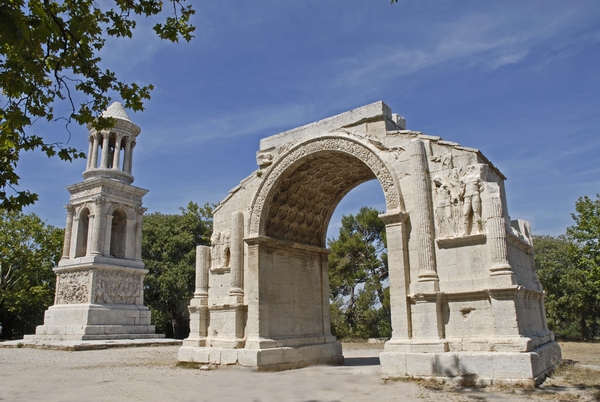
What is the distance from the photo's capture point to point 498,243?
29.2ft

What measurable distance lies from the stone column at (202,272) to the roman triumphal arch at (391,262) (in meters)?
0.03

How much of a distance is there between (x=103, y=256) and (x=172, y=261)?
952 cm

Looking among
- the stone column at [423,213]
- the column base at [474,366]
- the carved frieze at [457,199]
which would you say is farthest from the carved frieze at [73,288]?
the carved frieze at [457,199]

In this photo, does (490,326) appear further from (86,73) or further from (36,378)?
(36,378)

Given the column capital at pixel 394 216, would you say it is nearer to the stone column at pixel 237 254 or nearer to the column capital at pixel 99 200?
the stone column at pixel 237 254

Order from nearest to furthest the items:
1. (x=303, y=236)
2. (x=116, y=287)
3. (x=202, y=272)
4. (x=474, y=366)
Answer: (x=474, y=366)
(x=202, y=272)
(x=303, y=236)
(x=116, y=287)

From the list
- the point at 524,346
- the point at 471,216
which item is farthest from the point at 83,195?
the point at 524,346

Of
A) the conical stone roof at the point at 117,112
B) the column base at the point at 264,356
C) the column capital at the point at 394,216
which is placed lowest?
the column base at the point at 264,356

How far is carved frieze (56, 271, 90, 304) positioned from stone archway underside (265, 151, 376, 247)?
449 inches

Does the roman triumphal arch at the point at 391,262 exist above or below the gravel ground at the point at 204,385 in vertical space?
above

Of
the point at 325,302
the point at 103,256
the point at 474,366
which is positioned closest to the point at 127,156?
the point at 103,256

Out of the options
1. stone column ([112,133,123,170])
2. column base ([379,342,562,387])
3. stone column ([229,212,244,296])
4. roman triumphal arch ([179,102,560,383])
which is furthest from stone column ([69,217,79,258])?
column base ([379,342,562,387])

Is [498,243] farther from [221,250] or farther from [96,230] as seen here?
[96,230]

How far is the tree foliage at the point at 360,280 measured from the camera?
26.9 meters
